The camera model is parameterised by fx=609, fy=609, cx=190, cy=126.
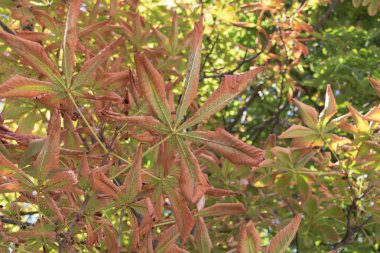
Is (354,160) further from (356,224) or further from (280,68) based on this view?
(280,68)

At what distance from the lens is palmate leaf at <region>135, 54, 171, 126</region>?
135cm

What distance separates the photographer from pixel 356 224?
2607mm

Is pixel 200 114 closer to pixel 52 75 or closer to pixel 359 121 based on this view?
pixel 52 75

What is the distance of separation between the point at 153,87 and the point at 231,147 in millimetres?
223

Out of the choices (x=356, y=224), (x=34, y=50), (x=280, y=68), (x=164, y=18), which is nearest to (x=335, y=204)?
(x=356, y=224)

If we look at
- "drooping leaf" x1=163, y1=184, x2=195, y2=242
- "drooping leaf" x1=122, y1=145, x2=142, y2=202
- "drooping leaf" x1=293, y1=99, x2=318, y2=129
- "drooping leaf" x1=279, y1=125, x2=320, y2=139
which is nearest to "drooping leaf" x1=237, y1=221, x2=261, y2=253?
"drooping leaf" x1=163, y1=184, x2=195, y2=242

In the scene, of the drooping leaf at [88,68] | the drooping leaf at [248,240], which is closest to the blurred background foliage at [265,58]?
the drooping leaf at [88,68]

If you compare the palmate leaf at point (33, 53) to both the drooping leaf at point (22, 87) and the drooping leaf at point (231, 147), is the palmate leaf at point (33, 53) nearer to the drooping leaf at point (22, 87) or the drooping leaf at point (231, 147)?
the drooping leaf at point (22, 87)

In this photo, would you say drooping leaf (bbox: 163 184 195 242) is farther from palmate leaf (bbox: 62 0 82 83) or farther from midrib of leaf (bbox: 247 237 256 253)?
palmate leaf (bbox: 62 0 82 83)

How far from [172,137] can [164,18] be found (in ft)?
7.73

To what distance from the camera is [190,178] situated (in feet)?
4.53

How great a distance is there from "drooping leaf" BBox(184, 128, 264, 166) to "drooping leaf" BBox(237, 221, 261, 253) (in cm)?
19

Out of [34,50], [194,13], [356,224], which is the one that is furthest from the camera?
[194,13]

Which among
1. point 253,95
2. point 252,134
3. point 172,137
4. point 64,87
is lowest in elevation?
point 252,134
